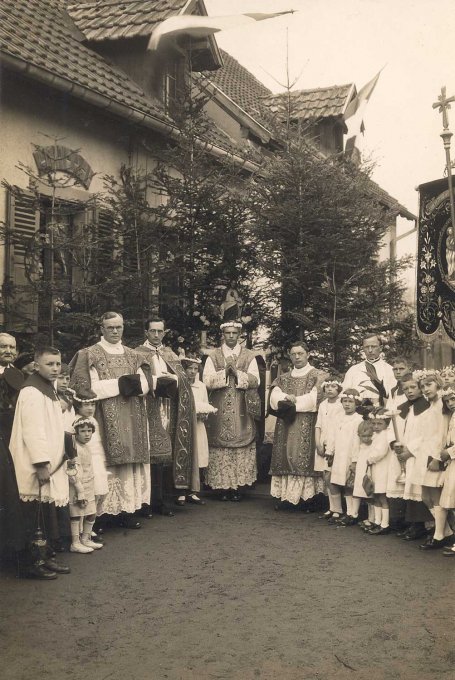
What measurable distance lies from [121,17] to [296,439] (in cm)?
673

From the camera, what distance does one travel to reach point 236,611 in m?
5.21

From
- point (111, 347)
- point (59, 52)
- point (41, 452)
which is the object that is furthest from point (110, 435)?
point (59, 52)

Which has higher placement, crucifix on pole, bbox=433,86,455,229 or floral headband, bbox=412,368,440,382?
crucifix on pole, bbox=433,86,455,229

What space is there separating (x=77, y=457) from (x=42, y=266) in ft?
8.74

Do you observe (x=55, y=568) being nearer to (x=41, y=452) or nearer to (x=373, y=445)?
(x=41, y=452)

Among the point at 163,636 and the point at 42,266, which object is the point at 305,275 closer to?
the point at 42,266

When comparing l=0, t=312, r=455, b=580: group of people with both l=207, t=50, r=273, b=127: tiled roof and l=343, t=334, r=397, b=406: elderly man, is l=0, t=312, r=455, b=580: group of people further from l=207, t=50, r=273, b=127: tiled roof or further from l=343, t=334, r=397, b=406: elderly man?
l=207, t=50, r=273, b=127: tiled roof

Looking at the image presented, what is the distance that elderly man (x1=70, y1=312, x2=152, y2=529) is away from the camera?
7.60m

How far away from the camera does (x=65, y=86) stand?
30.6 ft

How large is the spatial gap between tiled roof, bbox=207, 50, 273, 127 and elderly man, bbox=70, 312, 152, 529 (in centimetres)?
860

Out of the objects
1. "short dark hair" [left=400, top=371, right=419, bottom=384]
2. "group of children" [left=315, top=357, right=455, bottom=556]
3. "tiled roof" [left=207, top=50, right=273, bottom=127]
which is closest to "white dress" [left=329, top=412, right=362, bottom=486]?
"group of children" [left=315, top=357, right=455, bottom=556]

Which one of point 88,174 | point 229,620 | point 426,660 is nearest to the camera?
point 426,660

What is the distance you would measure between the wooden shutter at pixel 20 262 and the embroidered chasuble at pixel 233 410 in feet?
7.10

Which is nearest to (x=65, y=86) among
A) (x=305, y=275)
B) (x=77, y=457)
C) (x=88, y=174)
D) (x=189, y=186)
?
(x=88, y=174)
